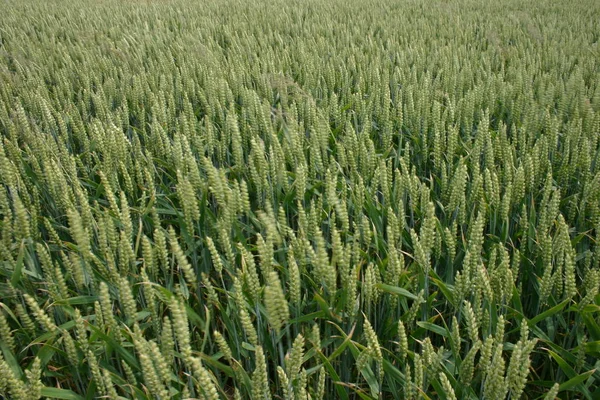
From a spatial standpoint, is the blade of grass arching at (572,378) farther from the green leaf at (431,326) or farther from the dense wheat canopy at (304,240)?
the green leaf at (431,326)

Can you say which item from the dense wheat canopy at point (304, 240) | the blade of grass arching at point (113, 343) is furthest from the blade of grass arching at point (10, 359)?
the blade of grass arching at point (113, 343)

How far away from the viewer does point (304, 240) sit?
41.1 inches

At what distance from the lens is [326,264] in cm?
89

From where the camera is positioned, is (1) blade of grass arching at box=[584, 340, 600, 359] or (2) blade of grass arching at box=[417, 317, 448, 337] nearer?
(1) blade of grass arching at box=[584, 340, 600, 359]

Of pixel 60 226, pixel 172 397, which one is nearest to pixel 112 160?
pixel 60 226

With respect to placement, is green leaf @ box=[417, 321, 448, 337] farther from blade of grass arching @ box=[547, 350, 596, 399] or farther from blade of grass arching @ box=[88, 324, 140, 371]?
blade of grass arching @ box=[88, 324, 140, 371]

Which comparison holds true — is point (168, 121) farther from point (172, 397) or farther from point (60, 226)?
point (172, 397)

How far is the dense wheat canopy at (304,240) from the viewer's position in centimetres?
88

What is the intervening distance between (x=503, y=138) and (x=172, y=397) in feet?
4.47

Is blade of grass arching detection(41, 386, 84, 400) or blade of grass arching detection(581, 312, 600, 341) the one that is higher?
blade of grass arching detection(41, 386, 84, 400)

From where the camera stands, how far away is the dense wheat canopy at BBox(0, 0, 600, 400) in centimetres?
88

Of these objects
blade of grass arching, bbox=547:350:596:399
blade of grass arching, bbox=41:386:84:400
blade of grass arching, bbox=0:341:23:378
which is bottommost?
blade of grass arching, bbox=547:350:596:399

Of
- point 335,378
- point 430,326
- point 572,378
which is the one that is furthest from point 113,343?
point 572,378

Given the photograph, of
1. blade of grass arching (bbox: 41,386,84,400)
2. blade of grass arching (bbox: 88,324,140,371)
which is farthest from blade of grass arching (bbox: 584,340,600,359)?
blade of grass arching (bbox: 41,386,84,400)
